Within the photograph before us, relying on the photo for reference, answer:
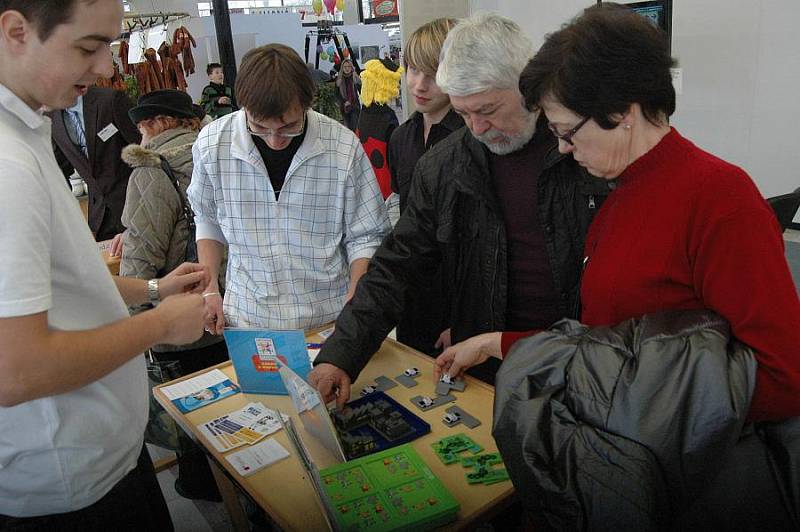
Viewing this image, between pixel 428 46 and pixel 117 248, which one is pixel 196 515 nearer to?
pixel 117 248

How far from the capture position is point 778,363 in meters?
0.90

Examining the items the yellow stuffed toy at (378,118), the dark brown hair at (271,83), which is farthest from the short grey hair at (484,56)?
the yellow stuffed toy at (378,118)

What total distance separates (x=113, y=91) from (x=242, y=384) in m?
2.65

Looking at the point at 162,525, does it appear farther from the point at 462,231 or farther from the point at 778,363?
the point at 778,363

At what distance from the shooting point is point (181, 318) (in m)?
1.05

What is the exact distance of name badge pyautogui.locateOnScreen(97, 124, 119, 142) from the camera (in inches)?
139

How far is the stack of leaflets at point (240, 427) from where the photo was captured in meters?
1.46

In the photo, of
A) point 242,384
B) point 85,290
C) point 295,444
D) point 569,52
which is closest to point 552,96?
point 569,52

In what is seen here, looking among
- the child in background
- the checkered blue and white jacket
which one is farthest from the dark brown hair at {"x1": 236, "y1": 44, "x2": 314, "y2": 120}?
the child in background

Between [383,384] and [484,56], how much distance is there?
2.86ft

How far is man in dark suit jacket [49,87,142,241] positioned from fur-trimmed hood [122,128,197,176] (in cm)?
113

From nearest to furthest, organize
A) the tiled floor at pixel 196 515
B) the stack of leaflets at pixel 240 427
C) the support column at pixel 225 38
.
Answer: the stack of leaflets at pixel 240 427 < the tiled floor at pixel 196 515 < the support column at pixel 225 38

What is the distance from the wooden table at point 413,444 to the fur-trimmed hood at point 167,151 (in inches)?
37.9

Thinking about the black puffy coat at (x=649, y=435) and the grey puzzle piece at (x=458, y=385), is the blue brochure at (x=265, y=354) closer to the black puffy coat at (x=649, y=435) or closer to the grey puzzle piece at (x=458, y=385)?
the grey puzzle piece at (x=458, y=385)
